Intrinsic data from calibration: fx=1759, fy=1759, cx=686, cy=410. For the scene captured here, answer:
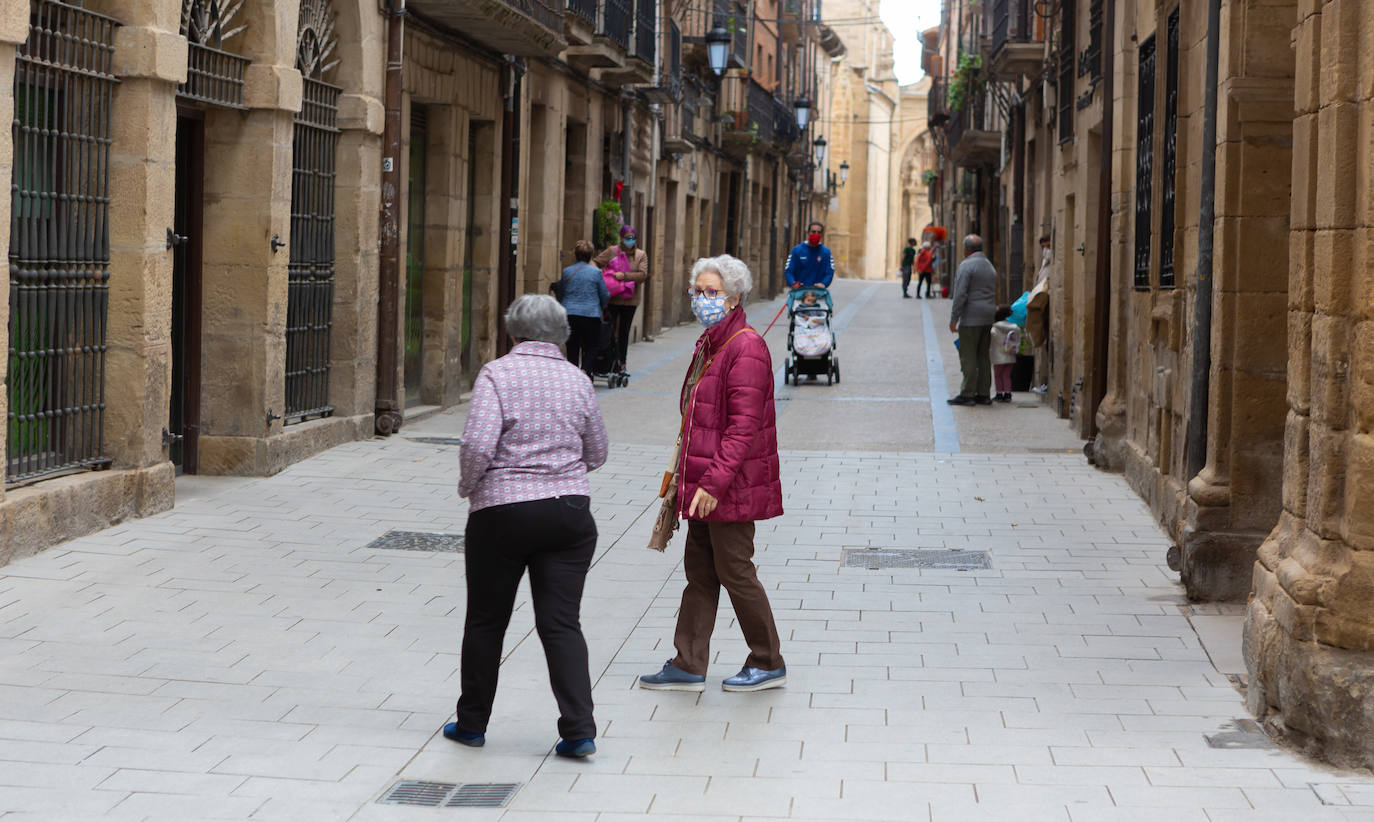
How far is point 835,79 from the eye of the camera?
70.0 m

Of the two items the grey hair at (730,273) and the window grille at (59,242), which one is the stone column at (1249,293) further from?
the window grille at (59,242)

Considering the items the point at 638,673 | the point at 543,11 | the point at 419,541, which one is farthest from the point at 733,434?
the point at 543,11

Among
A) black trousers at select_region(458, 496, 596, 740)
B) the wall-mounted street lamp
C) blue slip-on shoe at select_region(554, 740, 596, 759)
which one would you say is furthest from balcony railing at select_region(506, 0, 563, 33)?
blue slip-on shoe at select_region(554, 740, 596, 759)

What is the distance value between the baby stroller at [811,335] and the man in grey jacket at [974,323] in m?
1.94

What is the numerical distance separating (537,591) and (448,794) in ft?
2.35

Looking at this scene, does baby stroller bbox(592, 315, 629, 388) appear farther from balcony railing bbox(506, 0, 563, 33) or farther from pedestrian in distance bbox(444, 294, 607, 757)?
pedestrian in distance bbox(444, 294, 607, 757)

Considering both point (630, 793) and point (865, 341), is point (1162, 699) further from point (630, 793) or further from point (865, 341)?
point (865, 341)

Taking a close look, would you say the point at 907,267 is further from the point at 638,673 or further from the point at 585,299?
the point at 638,673

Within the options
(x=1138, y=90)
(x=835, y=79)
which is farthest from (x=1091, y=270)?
(x=835, y=79)

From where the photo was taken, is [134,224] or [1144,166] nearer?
[134,224]

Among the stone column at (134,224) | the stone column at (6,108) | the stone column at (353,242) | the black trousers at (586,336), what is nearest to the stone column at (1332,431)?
the stone column at (6,108)

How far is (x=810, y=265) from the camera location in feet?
63.3

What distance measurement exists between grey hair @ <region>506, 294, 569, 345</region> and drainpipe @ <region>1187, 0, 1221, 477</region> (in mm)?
3998

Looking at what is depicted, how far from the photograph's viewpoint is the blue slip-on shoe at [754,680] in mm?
6359
